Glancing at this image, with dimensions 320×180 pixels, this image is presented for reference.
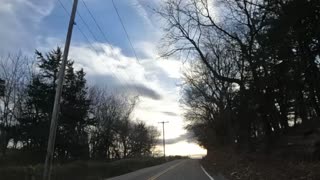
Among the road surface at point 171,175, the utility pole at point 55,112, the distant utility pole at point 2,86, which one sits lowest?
the road surface at point 171,175

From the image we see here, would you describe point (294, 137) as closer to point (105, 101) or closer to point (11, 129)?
point (11, 129)

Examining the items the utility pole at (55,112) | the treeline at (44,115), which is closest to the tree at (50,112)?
the treeline at (44,115)

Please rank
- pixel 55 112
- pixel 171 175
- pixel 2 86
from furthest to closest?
pixel 2 86, pixel 171 175, pixel 55 112

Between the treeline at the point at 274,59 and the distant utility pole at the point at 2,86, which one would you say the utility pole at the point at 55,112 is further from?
the distant utility pole at the point at 2,86

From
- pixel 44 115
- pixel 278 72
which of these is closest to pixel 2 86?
pixel 44 115

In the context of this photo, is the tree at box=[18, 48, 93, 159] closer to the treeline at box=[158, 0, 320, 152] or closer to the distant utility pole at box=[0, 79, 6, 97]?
the distant utility pole at box=[0, 79, 6, 97]

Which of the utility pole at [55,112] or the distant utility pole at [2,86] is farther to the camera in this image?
the distant utility pole at [2,86]

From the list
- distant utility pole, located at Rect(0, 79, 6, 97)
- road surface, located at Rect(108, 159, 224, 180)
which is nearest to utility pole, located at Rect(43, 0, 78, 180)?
road surface, located at Rect(108, 159, 224, 180)

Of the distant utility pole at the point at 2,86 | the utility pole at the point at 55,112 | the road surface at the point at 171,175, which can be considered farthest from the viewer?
the distant utility pole at the point at 2,86

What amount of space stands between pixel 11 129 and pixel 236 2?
40824 millimetres

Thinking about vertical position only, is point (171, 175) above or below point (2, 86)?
below

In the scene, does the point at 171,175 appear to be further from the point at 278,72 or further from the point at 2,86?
the point at 2,86

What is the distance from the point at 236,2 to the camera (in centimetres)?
3566

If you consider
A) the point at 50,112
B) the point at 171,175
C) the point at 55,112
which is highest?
the point at 50,112
